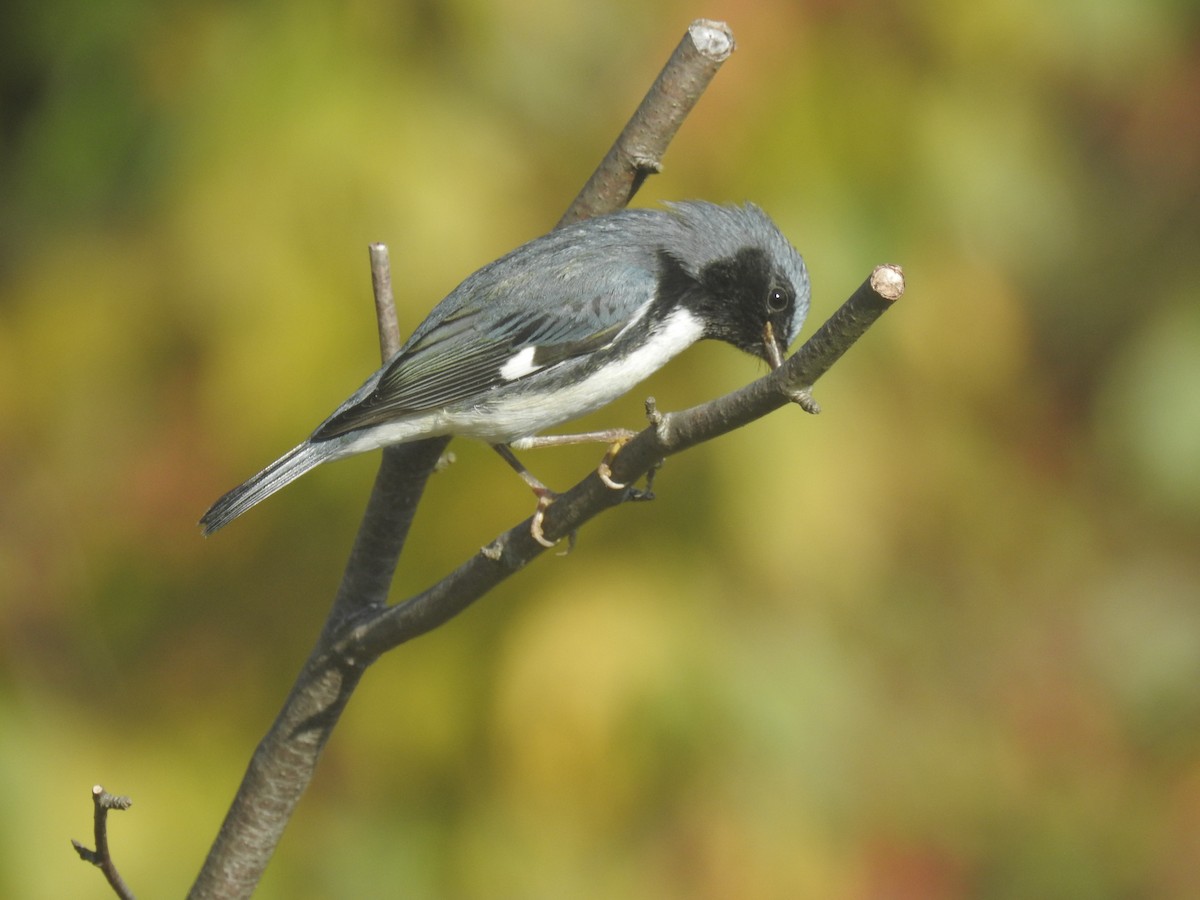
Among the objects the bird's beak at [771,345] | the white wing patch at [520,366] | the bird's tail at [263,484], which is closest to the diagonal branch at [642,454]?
the bird's tail at [263,484]

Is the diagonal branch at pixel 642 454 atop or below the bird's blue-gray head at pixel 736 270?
below

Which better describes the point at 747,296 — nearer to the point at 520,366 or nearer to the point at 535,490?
the point at 520,366

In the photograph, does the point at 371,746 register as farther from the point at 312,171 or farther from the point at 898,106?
the point at 898,106

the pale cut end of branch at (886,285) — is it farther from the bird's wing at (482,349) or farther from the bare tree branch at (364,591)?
the bird's wing at (482,349)

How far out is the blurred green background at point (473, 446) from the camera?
3.55 metres

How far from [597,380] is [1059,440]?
2549 millimetres

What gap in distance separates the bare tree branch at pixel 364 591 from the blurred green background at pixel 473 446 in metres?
0.64

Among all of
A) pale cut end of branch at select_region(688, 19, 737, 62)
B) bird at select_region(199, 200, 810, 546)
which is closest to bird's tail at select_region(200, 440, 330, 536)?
bird at select_region(199, 200, 810, 546)

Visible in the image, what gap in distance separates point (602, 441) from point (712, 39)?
88 centimetres

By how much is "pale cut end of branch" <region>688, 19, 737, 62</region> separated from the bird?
421 millimetres

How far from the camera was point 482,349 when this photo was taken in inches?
127

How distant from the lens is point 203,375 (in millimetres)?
3770

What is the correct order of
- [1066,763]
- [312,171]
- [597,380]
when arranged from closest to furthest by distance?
[597,380], [312,171], [1066,763]

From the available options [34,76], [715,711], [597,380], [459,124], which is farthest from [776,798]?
[34,76]
